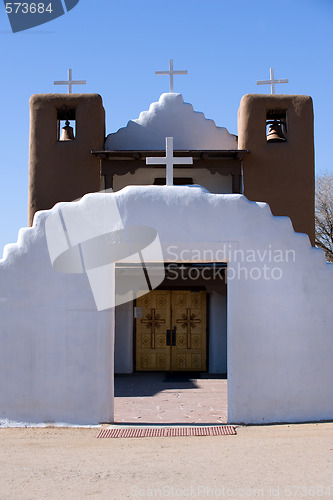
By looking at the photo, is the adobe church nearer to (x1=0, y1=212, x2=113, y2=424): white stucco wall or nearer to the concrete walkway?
(x1=0, y1=212, x2=113, y2=424): white stucco wall

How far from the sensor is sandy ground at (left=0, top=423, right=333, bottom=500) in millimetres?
5684

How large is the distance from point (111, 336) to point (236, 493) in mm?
3665

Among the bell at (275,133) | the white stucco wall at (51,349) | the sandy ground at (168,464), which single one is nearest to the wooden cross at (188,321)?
the bell at (275,133)

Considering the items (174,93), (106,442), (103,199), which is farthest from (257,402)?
(174,93)

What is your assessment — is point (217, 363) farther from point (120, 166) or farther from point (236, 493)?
point (236, 493)

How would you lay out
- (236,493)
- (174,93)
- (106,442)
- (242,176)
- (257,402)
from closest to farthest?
(236,493), (106,442), (257,402), (242,176), (174,93)

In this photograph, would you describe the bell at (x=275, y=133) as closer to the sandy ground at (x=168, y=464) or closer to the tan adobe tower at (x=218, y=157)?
the tan adobe tower at (x=218, y=157)

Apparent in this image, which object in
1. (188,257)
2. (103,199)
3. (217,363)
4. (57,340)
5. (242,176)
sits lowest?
(217,363)

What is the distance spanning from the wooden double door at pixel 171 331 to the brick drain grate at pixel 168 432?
802cm

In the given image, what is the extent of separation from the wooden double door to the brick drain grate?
8020 mm

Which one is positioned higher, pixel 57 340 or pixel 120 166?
pixel 120 166

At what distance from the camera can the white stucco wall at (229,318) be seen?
28.6 feet

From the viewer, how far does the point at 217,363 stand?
16.3 metres

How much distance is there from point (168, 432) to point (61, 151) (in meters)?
8.89
